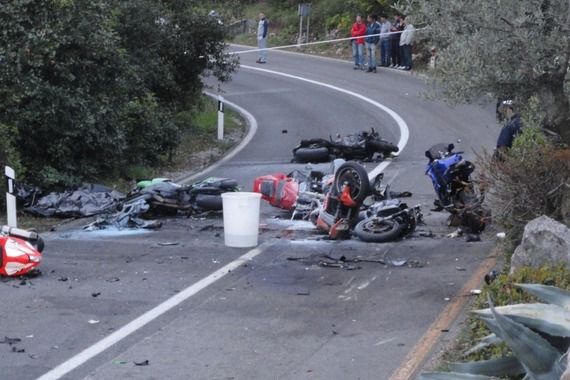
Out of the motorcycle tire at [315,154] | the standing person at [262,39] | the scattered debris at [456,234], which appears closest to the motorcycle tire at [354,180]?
the scattered debris at [456,234]

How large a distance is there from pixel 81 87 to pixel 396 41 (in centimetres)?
1718

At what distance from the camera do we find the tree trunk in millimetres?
9202

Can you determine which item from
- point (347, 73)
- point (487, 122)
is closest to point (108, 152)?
point (487, 122)

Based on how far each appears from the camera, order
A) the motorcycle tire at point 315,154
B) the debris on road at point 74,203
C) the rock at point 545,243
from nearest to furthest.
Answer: the rock at point 545,243 → the debris on road at point 74,203 → the motorcycle tire at point 315,154

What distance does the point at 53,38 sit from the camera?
1529 centimetres

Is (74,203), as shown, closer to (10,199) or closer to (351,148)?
(10,199)

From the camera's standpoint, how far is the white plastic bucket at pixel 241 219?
11.9m

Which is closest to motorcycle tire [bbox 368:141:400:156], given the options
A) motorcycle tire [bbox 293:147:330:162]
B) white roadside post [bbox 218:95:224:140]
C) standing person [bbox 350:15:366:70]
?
motorcycle tire [bbox 293:147:330:162]

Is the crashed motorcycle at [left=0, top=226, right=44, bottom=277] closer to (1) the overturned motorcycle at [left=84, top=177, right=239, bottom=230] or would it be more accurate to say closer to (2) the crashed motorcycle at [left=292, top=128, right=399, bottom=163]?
(1) the overturned motorcycle at [left=84, top=177, right=239, bottom=230]

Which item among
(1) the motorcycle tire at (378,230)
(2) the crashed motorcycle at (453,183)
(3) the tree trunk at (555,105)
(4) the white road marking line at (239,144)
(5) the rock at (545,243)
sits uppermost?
(3) the tree trunk at (555,105)

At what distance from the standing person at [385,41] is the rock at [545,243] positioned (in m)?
24.1

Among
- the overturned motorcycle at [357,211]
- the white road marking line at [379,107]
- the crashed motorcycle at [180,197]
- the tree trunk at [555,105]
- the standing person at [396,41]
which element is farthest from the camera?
the standing person at [396,41]

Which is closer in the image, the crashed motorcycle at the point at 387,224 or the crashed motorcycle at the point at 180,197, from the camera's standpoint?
the crashed motorcycle at the point at 387,224

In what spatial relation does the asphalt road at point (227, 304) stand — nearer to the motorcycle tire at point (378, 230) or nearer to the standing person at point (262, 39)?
the motorcycle tire at point (378, 230)
